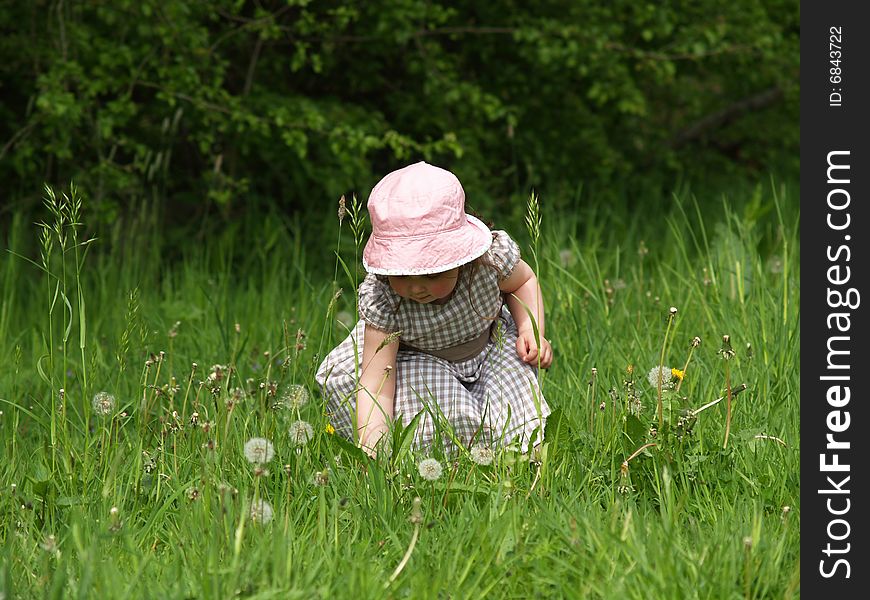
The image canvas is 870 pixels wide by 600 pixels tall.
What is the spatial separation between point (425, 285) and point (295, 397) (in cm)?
42

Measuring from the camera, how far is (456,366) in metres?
3.09

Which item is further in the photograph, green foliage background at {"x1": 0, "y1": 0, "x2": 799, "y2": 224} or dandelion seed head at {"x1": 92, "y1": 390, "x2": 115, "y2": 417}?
green foliage background at {"x1": 0, "y1": 0, "x2": 799, "y2": 224}

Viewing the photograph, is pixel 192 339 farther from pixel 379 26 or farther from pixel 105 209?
pixel 379 26

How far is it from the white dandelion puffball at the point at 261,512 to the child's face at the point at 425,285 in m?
0.74

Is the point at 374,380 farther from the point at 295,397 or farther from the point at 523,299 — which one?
the point at 523,299

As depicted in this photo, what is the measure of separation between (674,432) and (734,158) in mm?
6231

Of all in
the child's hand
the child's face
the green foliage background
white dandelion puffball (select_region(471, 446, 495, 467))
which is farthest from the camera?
the green foliage background

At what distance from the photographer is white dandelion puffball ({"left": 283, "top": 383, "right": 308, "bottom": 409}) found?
2.59 metres

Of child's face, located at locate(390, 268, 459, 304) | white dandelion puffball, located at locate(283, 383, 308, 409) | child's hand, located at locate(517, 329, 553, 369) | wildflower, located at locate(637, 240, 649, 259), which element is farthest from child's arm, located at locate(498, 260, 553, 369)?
wildflower, located at locate(637, 240, 649, 259)

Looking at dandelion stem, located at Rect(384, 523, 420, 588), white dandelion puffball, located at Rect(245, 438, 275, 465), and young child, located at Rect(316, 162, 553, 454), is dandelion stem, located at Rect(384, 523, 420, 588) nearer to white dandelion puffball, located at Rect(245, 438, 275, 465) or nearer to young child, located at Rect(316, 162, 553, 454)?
white dandelion puffball, located at Rect(245, 438, 275, 465)

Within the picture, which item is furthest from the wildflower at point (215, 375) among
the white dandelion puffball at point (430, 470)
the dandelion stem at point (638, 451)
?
the dandelion stem at point (638, 451)

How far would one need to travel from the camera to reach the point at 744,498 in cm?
240

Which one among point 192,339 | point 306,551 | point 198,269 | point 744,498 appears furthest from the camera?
point 198,269

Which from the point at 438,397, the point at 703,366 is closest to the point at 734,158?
the point at 703,366
